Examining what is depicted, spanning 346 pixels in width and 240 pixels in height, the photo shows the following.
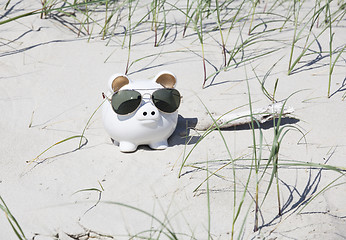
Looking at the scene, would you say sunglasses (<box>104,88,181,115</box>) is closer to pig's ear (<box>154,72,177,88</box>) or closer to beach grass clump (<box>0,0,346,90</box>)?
pig's ear (<box>154,72,177,88</box>)

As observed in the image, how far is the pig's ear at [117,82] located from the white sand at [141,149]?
0.37 m

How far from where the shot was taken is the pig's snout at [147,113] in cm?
307

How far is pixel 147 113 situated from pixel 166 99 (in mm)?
141

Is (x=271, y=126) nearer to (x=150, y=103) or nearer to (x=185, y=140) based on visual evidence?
(x=185, y=140)

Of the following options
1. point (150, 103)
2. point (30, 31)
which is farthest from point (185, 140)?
point (30, 31)

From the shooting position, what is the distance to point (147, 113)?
307 centimetres

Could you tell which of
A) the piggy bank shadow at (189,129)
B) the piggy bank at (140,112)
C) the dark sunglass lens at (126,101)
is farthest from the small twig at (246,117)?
the dark sunglass lens at (126,101)

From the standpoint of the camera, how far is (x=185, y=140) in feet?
11.0

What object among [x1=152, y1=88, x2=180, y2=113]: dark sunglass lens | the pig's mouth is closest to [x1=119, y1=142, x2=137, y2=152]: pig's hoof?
the pig's mouth

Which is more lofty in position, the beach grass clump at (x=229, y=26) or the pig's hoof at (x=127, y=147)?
the beach grass clump at (x=229, y=26)

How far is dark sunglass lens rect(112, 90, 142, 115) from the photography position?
10.0 ft

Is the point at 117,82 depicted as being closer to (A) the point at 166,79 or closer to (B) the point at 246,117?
(A) the point at 166,79

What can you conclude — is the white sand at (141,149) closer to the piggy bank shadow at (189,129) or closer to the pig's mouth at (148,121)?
the piggy bank shadow at (189,129)

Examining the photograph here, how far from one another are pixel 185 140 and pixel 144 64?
3.41 feet
